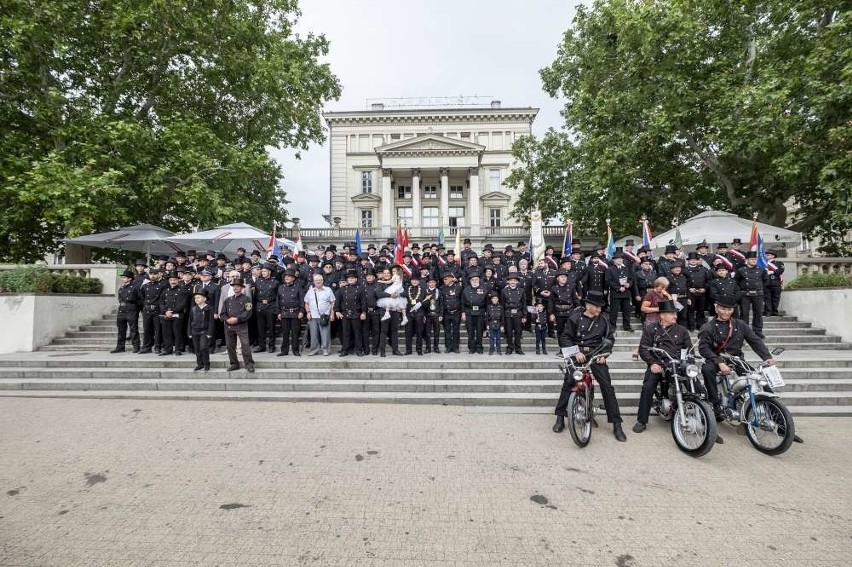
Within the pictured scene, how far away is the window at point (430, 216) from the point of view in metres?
Answer: 41.8

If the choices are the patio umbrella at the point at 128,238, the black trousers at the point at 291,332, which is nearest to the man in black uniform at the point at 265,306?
the black trousers at the point at 291,332

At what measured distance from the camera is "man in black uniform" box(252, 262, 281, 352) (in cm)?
997

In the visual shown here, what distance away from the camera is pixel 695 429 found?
5.38 meters

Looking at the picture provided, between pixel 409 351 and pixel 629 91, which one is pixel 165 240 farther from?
pixel 629 91

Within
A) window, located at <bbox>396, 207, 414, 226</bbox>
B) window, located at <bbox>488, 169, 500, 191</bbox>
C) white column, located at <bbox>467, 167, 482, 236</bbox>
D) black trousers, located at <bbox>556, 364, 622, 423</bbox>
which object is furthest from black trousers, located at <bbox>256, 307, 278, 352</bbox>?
window, located at <bbox>488, 169, 500, 191</bbox>

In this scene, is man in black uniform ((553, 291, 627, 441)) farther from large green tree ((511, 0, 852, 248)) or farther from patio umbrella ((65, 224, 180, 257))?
patio umbrella ((65, 224, 180, 257))

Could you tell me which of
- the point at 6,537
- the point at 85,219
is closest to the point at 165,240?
the point at 85,219

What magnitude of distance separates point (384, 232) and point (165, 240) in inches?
896

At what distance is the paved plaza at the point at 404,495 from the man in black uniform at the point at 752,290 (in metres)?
4.13

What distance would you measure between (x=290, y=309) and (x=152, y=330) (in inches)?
160

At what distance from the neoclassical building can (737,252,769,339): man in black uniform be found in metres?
28.0

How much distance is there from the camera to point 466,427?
20.6ft

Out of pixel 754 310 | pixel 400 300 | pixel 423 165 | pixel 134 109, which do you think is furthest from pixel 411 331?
pixel 423 165

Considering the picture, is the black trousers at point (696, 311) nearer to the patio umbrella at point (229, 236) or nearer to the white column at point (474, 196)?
the patio umbrella at point (229, 236)
